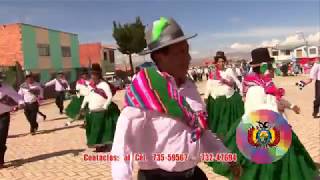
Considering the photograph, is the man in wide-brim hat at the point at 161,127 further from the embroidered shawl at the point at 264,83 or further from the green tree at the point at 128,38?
the green tree at the point at 128,38

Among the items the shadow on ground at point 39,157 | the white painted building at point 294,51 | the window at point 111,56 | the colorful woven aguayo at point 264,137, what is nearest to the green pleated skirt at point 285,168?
the colorful woven aguayo at point 264,137

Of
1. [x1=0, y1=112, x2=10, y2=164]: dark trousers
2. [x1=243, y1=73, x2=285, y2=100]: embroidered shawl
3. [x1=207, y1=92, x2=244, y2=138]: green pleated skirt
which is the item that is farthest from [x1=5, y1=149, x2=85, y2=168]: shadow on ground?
[x1=243, y1=73, x2=285, y2=100]: embroidered shawl

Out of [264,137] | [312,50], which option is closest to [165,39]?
[264,137]

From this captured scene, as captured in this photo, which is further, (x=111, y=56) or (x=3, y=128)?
(x=111, y=56)

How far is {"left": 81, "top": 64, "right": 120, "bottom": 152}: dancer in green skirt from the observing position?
9.48 meters

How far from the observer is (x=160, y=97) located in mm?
2740

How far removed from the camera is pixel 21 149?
11.3 meters

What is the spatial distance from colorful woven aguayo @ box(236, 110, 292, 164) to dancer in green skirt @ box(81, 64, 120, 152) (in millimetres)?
4887

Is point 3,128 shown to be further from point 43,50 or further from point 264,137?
point 43,50

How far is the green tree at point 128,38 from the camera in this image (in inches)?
2517

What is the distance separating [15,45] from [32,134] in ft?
97.4

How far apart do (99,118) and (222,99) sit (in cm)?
255

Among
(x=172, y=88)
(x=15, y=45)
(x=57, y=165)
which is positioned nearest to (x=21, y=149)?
(x=57, y=165)

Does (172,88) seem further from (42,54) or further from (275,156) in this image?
(42,54)
